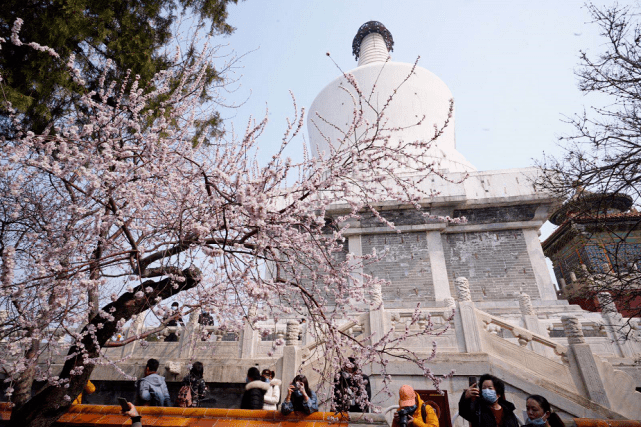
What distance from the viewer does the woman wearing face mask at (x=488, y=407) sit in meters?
3.54

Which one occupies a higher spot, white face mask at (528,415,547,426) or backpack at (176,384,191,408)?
backpack at (176,384,191,408)

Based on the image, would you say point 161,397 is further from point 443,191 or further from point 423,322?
point 443,191

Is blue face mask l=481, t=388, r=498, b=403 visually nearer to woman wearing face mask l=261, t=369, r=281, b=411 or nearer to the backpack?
woman wearing face mask l=261, t=369, r=281, b=411

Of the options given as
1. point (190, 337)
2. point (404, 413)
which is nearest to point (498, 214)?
point (190, 337)

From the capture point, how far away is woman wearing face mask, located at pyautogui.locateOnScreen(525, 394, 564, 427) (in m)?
3.38

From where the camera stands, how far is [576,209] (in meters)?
7.34

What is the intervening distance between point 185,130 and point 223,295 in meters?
2.46

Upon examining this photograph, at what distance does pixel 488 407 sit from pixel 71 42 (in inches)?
250

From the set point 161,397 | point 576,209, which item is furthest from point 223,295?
point 576,209

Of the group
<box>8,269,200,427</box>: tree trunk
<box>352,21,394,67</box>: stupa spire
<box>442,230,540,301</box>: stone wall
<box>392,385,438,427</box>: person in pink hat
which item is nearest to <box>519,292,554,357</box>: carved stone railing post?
<box>442,230,540,301</box>: stone wall

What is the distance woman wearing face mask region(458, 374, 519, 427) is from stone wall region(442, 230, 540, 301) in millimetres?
10176

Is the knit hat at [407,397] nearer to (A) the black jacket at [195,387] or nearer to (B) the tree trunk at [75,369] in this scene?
(B) the tree trunk at [75,369]

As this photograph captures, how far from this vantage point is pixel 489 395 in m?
3.57

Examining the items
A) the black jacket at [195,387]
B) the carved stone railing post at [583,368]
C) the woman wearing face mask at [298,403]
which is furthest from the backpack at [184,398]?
the carved stone railing post at [583,368]
